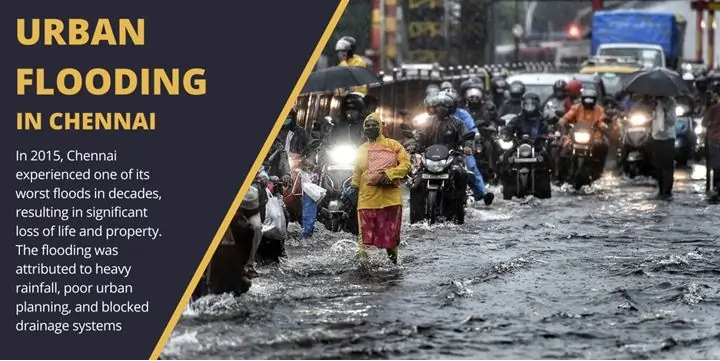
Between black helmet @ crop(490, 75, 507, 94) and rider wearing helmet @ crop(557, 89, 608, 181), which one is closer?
rider wearing helmet @ crop(557, 89, 608, 181)

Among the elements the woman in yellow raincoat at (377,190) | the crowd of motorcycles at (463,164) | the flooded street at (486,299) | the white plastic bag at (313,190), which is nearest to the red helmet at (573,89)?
the crowd of motorcycles at (463,164)

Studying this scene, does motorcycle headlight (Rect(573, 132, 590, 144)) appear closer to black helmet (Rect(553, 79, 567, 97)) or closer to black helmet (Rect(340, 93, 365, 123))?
black helmet (Rect(553, 79, 567, 97))

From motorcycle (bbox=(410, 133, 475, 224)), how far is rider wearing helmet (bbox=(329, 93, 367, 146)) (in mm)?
975

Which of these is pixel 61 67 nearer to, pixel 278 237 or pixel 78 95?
pixel 78 95

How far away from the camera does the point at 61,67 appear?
1111 cm

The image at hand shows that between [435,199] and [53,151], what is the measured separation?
28.9ft

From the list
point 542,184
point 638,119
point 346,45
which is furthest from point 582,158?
point 346,45

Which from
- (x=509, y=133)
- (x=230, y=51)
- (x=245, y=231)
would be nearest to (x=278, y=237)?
(x=245, y=231)

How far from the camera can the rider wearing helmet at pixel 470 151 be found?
20.2 meters

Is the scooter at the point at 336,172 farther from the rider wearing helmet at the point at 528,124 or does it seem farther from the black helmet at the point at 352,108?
the rider wearing helmet at the point at 528,124

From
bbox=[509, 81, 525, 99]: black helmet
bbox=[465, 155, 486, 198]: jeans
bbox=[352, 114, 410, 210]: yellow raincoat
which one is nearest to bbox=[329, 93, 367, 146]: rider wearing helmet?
bbox=[352, 114, 410, 210]: yellow raincoat

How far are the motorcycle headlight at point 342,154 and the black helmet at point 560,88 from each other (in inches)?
412

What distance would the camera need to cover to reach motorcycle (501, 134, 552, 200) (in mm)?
23562

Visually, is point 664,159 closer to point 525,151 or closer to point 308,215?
point 525,151
